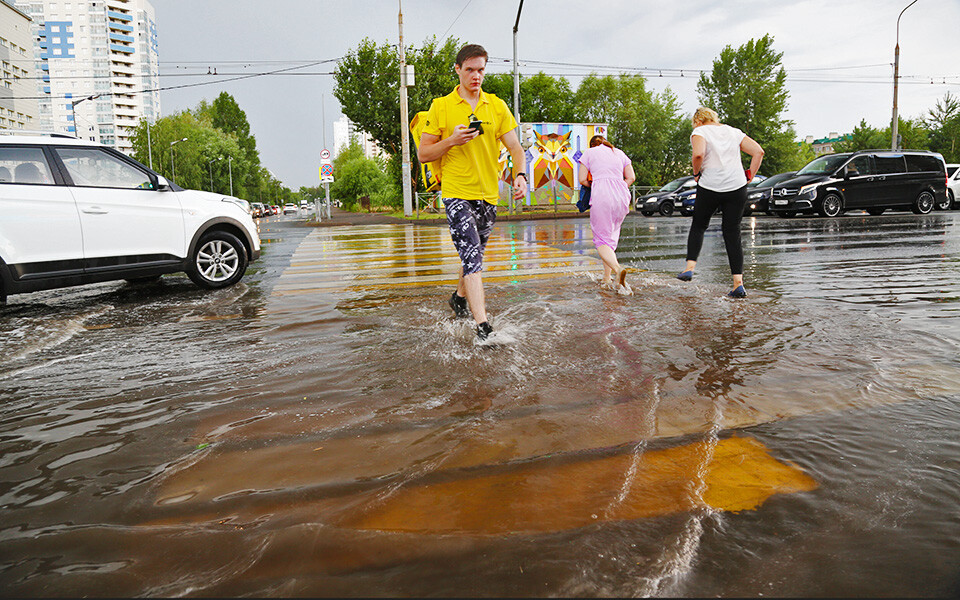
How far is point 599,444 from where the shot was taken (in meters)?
2.69

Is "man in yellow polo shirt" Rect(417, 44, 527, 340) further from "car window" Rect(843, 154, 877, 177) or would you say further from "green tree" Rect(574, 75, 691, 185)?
"green tree" Rect(574, 75, 691, 185)

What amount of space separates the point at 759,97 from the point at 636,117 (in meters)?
12.4

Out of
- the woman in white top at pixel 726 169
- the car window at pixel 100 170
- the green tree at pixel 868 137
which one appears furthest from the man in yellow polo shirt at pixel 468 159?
the green tree at pixel 868 137

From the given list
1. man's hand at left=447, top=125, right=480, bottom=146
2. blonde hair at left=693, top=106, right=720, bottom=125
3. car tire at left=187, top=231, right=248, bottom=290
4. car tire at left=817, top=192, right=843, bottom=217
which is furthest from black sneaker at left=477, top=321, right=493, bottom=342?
car tire at left=817, top=192, right=843, bottom=217

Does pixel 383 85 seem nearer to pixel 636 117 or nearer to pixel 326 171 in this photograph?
pixel 326 171

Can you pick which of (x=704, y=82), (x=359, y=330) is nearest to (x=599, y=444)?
(x=359, y=330)

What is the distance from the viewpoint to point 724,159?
258 inches

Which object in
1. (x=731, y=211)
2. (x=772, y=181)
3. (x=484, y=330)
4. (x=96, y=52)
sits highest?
(x=96, y=52)

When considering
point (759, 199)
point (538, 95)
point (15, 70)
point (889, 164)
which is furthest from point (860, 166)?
point (15, 70)

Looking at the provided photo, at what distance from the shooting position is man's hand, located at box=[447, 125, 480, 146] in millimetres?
4332

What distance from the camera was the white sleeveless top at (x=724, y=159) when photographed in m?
6.54

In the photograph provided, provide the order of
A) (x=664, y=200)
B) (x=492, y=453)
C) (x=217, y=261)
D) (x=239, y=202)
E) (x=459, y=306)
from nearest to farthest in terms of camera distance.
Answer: (x=492, y=453), (x=459, y=306), (x=217, y=261), (x=239, y=202), (x=664, y=200)

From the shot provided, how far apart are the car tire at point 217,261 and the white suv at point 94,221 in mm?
12

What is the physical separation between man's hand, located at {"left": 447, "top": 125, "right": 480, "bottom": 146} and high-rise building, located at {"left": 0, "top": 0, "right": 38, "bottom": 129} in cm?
6841
